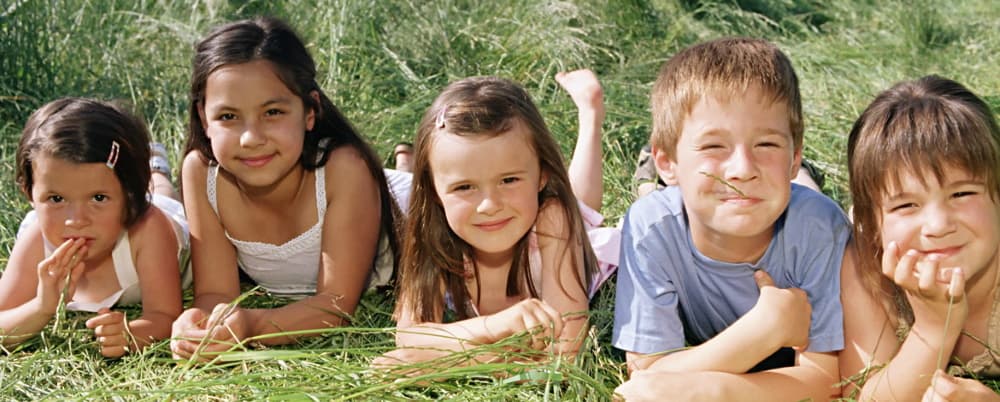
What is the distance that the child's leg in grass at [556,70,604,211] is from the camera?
3574 millimetres

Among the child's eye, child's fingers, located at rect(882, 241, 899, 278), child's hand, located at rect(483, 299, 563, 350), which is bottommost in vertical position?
child's hand, located at rect(483, 299, 563, 350)

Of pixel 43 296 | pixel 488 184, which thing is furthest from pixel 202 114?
pixel 488 184

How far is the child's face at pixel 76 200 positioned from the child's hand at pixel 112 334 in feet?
0.85

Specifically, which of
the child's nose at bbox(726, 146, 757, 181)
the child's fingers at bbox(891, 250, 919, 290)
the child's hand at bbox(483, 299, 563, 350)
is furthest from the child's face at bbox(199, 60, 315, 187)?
the child's fingers at bbox(891, 250, 919, 290)

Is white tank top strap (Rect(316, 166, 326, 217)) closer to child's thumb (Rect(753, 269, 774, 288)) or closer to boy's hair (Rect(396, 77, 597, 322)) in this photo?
boy's hair (Rect(396, 77, 597, 322))

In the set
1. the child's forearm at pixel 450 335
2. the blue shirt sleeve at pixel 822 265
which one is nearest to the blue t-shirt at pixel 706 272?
the blue shirt sleeve at pixel 822 265

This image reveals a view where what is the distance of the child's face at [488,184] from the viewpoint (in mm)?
2602

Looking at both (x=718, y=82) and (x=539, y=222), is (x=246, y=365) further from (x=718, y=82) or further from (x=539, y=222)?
(x=718, y=82)

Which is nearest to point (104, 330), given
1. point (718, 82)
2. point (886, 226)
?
point (718, 82)

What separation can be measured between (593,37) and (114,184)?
8.74ft

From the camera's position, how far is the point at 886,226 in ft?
7.81

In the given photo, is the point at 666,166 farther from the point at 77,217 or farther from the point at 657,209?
the point at 77,217

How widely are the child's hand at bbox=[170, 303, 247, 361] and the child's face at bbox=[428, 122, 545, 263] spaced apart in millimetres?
629

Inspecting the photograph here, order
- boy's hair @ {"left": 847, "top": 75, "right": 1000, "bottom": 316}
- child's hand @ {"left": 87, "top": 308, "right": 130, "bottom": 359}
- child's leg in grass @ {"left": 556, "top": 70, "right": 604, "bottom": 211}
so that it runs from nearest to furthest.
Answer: boy's hair @ {"left": 847, "top": 75, "right": 1000, "bottom": 316} → child's hand @ {"left": 87, "top": 308, "right": 130, "bottom": 359} → child's leg in grass @ {"left": 556, "top": 70, "right": 604, "bottom": 211}
